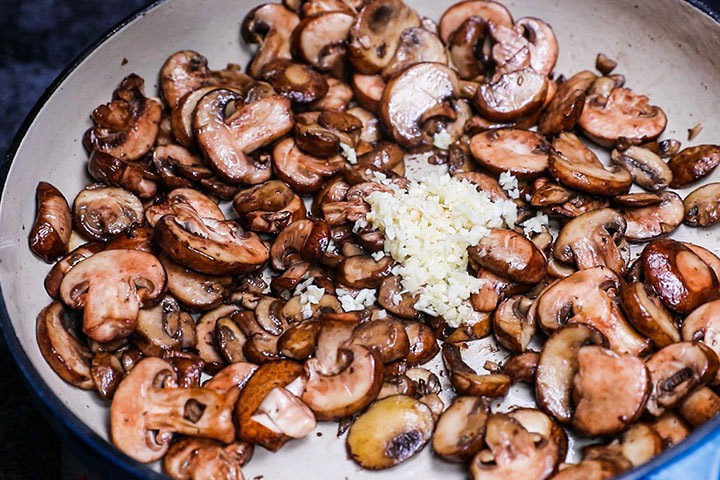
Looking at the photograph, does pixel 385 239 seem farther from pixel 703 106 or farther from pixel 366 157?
pixel 703 106

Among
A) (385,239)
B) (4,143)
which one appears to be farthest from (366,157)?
(4,143)

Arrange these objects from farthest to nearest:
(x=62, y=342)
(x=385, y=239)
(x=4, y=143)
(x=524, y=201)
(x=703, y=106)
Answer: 1. (x=4, y=143)
2. (x=703, y=106)
3. (x=524, y=201)
4. (x=385, y=239)
5. (x=62, y=342)

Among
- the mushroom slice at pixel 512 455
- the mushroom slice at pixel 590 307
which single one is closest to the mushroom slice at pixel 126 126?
the mushroom slice at pixel 590 307

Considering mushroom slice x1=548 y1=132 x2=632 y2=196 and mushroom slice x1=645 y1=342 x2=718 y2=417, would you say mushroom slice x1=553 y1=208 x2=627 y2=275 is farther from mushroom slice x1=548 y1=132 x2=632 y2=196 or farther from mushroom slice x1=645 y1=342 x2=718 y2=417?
mushroom slice x1=645 y1=342 x2=718 y2=417

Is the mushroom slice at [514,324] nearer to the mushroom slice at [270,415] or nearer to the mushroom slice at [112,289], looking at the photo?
the mushroom slice at [270,415]

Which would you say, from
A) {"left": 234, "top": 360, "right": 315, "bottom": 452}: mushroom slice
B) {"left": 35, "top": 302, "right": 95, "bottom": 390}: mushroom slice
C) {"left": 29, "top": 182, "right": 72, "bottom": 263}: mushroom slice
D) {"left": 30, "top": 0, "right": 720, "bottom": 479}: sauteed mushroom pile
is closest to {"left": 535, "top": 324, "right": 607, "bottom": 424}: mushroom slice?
{"left": 30, "top": 0, "right": 720, "bottom": 479}: sauteed mushroom pile

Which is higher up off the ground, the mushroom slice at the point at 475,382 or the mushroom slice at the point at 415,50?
the mushroom slice at the point at 415,50
